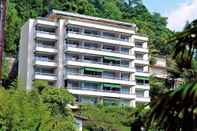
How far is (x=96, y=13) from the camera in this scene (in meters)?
99.4

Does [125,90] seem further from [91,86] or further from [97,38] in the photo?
[97,38]

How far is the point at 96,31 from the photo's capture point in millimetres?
76625

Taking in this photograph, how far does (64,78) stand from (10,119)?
158 ft

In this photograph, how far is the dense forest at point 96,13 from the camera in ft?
273

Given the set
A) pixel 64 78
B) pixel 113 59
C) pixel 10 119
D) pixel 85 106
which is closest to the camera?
pixel 10 119

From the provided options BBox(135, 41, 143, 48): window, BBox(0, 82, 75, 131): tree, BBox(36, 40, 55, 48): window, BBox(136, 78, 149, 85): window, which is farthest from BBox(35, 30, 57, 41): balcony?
BBox(0, 82, 75, 131): tree

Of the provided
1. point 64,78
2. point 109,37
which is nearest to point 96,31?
point 109,37

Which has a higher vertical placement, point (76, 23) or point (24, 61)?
point (76, 23)

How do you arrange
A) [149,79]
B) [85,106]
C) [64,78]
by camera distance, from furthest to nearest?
[149,79] → [64,78] → [85,106]

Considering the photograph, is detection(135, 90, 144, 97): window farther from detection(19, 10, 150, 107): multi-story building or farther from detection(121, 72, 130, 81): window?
detection(121, 72, 130, 81): window

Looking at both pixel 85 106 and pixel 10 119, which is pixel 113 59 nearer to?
pixel 85 106

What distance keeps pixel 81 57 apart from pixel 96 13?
2579 cm

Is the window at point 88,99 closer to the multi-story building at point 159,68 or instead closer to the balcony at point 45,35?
the balcony at point 45,35

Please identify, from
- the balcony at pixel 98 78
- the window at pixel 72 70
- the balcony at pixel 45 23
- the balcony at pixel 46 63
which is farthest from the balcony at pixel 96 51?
the balcony at pixel 45 23
